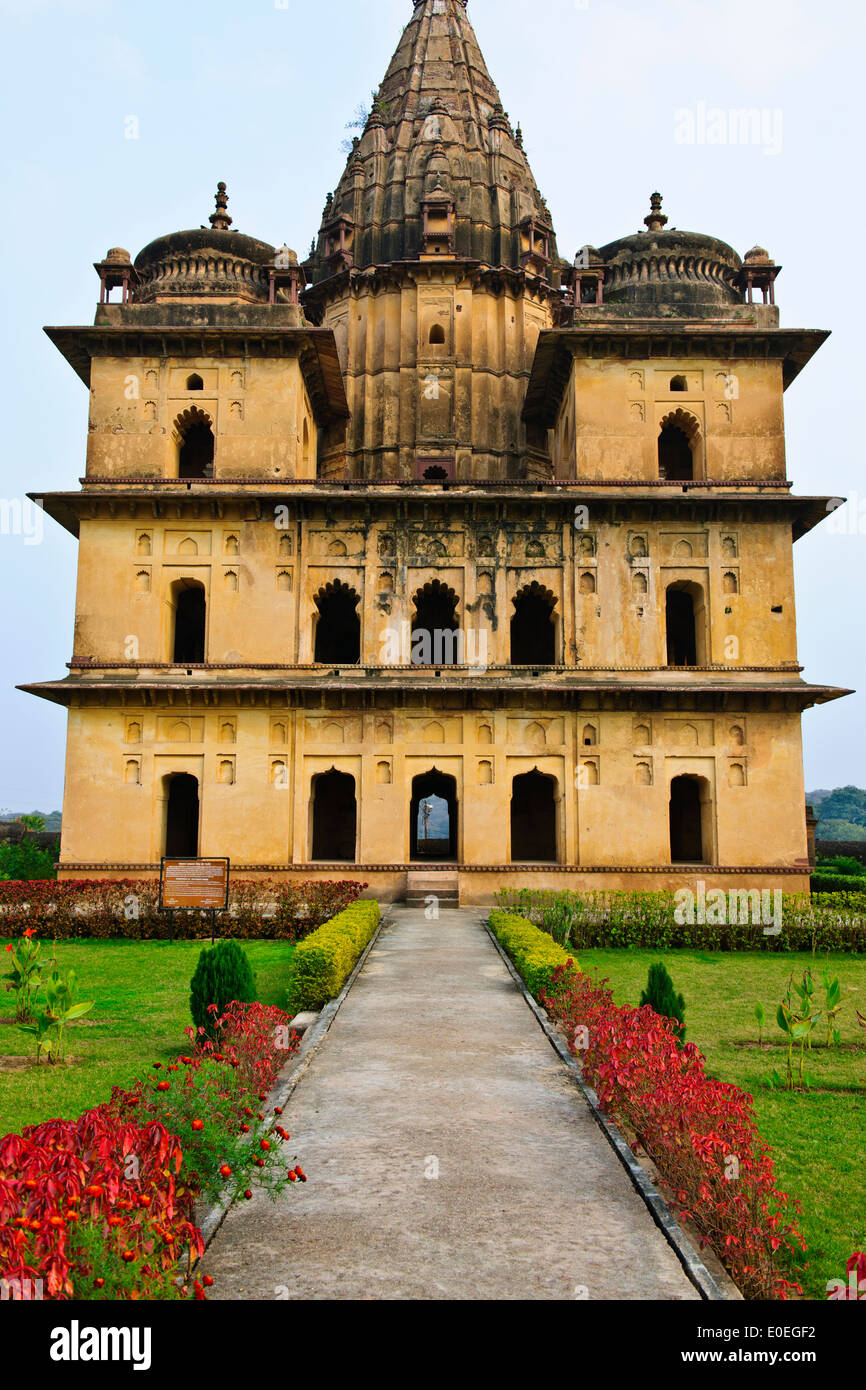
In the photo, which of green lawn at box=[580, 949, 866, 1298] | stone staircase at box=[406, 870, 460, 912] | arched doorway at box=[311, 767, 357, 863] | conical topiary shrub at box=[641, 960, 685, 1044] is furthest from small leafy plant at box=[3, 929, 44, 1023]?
arched doorway at box=[311, 767, 357, 863]

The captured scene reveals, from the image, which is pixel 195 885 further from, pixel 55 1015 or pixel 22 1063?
pixel 55 1015

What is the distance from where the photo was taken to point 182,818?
2691 centimetres

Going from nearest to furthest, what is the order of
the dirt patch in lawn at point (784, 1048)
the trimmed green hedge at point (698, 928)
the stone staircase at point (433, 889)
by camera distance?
the dirt patch in lawn at point (784, 1048), the trimmed green hedge at point (698, 928), the stone staircase at point (433, 889)

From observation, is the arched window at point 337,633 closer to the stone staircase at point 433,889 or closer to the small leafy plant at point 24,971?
the stone staircase at point 433,889

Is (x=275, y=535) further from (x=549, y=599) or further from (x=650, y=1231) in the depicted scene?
(x=650, y=1231)

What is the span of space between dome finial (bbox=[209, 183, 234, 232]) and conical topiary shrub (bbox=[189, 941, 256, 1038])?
22.7 m

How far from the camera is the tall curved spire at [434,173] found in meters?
29.4

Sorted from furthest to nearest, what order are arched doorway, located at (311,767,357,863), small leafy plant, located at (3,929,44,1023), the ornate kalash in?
arched doorway, located at (311,767,357,863) < the ornate kalash < small leafy plant, located at (3,929,44,1023)

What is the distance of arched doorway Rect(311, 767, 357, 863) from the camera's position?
28.3 metres

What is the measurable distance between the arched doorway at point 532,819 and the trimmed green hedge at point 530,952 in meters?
10.5

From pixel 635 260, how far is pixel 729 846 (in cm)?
1462

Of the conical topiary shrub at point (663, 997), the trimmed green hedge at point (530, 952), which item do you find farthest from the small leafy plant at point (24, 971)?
the conical topiary shrub at point (663, 997)

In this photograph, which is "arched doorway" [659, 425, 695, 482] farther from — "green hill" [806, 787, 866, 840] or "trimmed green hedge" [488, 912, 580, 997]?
"green hill" [806, 787, 866, 840]

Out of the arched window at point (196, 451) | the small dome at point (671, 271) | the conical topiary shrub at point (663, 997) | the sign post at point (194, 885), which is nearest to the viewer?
the conical topiary shrub at point (663, 997)
